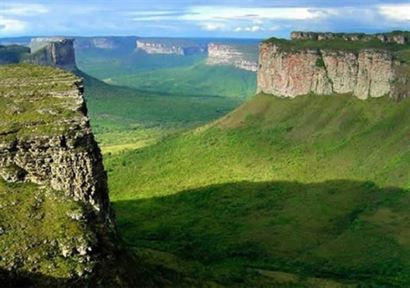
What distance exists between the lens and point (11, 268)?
41125mm

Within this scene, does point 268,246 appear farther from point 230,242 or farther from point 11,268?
point 11,268

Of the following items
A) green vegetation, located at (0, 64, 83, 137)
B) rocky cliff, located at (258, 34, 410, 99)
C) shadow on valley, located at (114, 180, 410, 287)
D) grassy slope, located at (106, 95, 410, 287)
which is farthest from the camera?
rocky cliff, located at (258, 34, 410, 99)

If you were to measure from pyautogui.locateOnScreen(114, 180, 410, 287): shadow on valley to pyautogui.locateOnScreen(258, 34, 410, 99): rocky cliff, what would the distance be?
22396 millimetres

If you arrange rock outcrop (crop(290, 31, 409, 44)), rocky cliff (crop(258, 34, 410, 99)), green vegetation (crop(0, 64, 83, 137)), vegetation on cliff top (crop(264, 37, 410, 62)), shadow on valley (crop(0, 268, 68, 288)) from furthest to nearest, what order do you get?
1. rock outcrop (crop(290, 31, 409, 44))
2. vegetation on cliff top (crop(264, 37, 410, 62))
3. rocky cliff (crop(258, 34, 410, 99))
4. green vegetation (crop(0, 64, 83, 137))
5. shadow on valley (crop(0, 268, 68, 288))

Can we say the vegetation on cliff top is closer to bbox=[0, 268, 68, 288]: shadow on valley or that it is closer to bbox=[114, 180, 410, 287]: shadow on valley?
bbox=[114, 180, 410, 287]: shadow on valley

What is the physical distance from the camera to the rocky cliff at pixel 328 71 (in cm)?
12062

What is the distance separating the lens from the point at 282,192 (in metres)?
110

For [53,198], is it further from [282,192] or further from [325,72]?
[325,72]

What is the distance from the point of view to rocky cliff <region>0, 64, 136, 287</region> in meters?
42.0

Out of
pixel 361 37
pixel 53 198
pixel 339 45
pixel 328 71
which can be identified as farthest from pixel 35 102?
pixel 361 37

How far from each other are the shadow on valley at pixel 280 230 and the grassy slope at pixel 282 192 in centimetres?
15

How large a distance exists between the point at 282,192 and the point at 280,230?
14099 mm

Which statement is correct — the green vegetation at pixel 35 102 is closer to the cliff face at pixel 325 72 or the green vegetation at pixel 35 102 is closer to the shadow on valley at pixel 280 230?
the shadow on valley at pixel 280 230

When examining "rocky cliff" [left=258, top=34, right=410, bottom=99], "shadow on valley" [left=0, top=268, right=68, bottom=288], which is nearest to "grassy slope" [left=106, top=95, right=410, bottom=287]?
"rocky cliff" [left=258, top=34, right=410, bottom=99]
